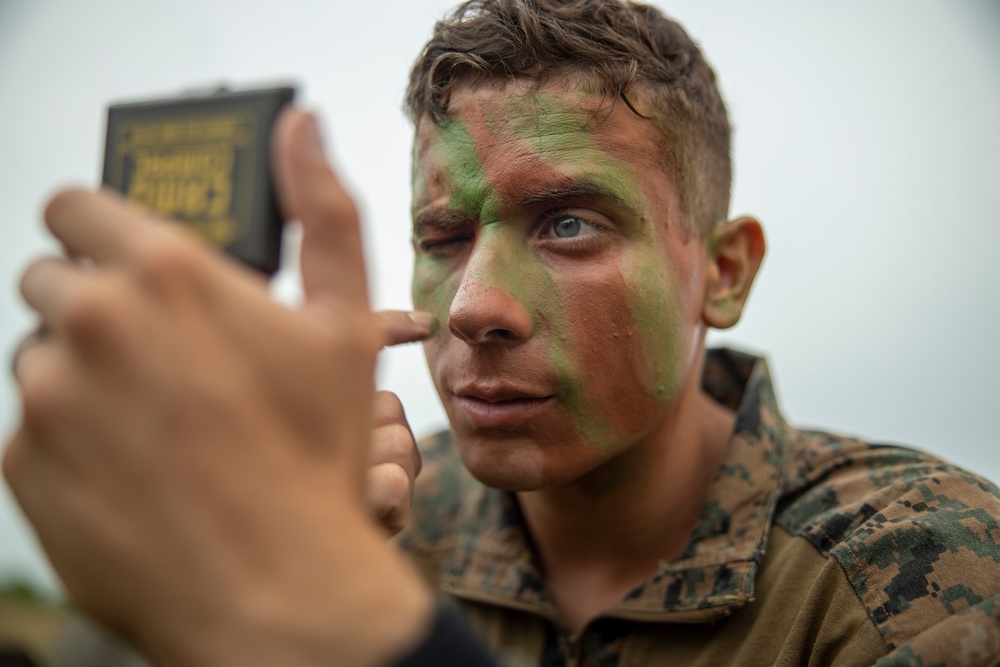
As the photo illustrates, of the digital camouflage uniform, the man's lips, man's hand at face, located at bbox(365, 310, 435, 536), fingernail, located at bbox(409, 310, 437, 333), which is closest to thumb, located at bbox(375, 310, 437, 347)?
man's hand at face, located at bbox(365, 310, 435, 536)

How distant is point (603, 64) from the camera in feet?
7.38

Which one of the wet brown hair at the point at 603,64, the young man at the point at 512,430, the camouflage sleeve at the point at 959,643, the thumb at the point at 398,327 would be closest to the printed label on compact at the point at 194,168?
the young man at the point at 512,430

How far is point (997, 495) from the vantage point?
7.09 ft

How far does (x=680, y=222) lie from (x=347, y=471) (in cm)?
154

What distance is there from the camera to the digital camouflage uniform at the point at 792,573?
187cm

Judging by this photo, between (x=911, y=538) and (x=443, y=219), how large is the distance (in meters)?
1.43

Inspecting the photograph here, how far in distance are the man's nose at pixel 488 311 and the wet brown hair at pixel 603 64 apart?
0.55 m

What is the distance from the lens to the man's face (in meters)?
2.07

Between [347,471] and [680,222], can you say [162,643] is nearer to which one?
[347,471]

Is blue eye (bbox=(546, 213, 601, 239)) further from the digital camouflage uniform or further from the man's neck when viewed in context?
the digital camouflage uniform

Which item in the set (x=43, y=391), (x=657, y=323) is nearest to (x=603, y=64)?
(x=657, y=323)

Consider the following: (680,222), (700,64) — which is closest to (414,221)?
(680,222)

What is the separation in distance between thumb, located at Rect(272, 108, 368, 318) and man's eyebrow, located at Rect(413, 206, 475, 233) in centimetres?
113

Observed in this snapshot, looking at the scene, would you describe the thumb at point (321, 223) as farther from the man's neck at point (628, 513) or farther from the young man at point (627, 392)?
the man's neck at point (628, 513)
